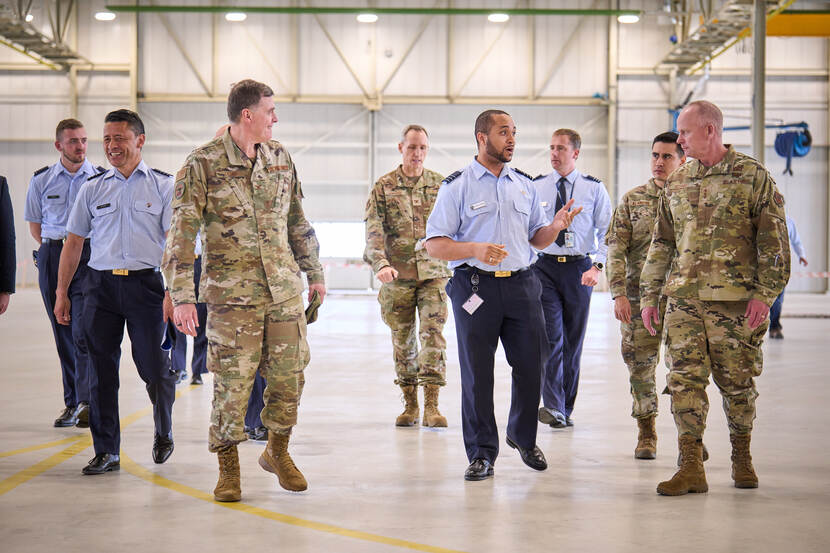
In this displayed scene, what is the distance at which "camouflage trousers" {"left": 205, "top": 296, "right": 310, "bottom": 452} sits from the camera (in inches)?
172

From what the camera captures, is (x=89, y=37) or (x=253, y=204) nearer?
(x=253, y=204)

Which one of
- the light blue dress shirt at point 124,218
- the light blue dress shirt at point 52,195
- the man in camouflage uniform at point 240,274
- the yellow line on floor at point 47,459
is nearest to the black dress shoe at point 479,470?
the man in camouflage uniform at point 240,274

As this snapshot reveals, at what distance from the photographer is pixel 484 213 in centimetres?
Answer: 507

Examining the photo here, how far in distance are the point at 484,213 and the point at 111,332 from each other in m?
2.28

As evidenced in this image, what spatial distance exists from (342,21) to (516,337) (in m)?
20.4

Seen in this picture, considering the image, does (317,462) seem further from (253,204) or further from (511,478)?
(253,204)

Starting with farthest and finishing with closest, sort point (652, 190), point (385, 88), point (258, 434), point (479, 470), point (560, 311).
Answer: point (385, 88) < point (560, 311) < point (258, 434) < point (652, 190) < point (479, 470)

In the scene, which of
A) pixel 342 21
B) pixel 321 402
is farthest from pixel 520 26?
pixel 321 402

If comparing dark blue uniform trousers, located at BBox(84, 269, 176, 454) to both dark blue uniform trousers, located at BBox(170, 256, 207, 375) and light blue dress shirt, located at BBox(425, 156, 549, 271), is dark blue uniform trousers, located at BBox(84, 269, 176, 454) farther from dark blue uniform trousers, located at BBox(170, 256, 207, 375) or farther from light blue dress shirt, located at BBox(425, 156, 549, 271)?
dark blue uniform trousers, located at BBox(170, 256, 207, 375)

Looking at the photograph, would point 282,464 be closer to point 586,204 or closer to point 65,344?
point 65,344

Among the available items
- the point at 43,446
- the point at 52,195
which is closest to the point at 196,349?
the point at 52,195

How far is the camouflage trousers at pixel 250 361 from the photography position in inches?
172

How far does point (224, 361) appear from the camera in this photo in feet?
14.3

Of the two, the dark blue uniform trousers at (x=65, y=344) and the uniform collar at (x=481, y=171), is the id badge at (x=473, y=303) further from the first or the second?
the dark blue uniform trousers at (x=65, y=344)
